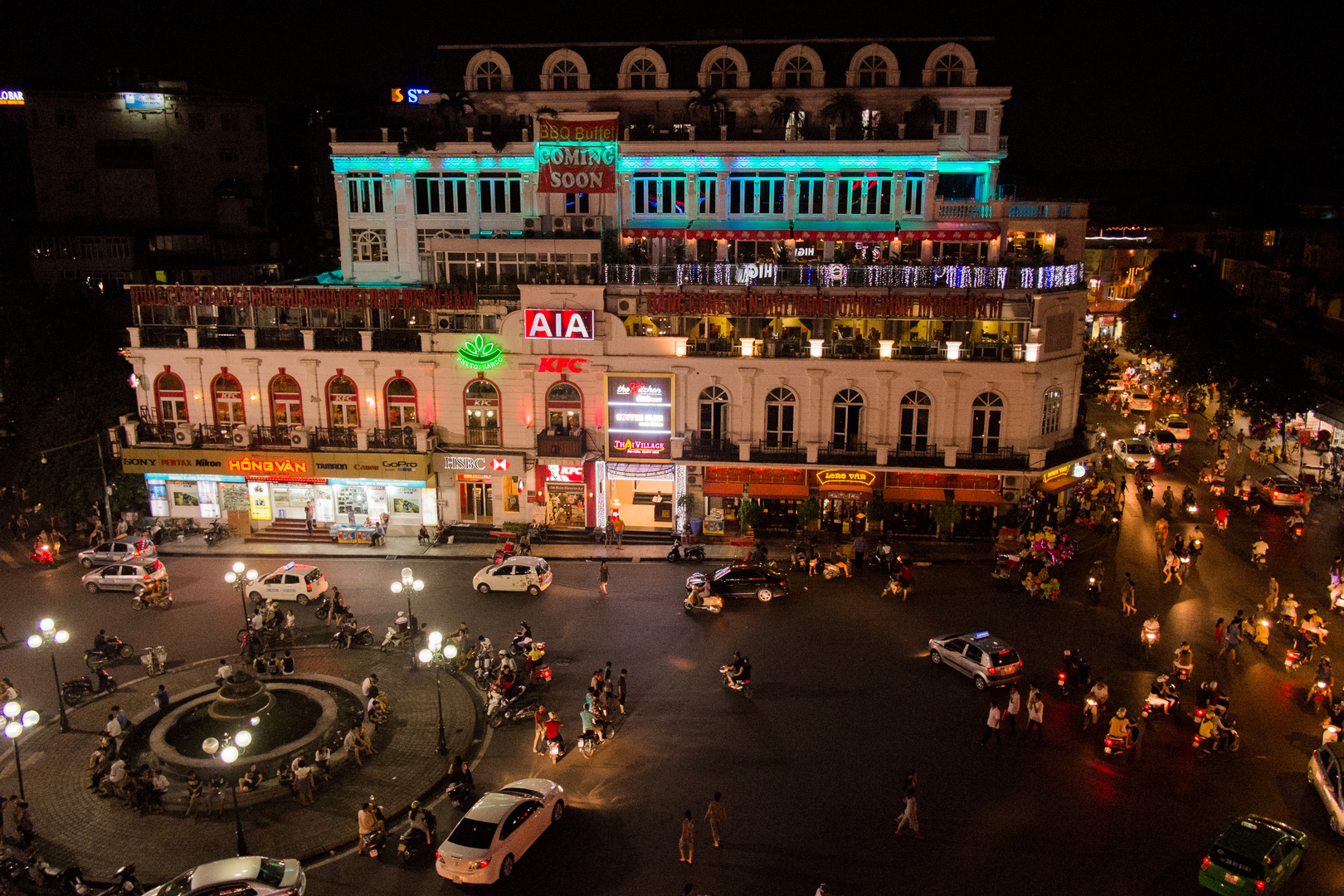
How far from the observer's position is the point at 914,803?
21.3 meters

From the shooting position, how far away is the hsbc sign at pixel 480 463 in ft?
142

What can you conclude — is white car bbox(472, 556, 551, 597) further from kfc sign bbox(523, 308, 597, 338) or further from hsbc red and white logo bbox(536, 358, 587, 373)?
kfc sign bbox(523, 308, 597, 338)

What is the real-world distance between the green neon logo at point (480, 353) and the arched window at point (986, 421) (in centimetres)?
2286

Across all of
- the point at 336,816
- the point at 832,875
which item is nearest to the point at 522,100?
the point at 336,816

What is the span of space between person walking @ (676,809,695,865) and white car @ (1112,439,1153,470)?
43.0 metres

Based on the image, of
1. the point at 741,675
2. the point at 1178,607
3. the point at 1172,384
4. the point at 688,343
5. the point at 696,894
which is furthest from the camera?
the point at 1172,384

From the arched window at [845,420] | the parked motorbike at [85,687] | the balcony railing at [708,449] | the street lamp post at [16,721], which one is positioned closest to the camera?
the street lamp post at [16,721]

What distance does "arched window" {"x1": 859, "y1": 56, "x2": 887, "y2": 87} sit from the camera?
4703 cm

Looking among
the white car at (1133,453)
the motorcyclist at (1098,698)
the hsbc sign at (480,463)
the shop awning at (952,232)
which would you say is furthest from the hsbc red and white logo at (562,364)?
the white car at (1133,453)

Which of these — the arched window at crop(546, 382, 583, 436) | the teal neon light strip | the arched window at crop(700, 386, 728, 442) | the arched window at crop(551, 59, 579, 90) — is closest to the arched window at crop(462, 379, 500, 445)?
the arched window at crop(546, 382, 583, 436)

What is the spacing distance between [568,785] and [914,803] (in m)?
9.08

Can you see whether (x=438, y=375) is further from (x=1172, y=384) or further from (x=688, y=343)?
(x=1172, y=384)

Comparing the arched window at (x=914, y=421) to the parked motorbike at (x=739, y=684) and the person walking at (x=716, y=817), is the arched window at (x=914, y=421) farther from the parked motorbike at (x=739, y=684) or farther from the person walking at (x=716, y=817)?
the person walking at (x=716, y=817)

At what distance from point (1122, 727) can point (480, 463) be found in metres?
29.7
